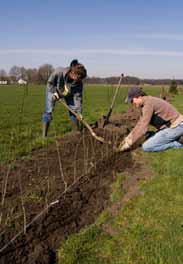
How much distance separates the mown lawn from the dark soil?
9.2 inches

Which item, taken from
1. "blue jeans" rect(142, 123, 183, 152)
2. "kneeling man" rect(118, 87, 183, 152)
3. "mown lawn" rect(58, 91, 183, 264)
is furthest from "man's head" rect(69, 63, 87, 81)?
"mown lawn" rect(58, 91, 183, 264)

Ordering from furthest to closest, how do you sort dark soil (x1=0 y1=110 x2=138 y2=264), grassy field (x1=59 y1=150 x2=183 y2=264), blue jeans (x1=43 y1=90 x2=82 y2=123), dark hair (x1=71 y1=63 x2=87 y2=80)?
1. blue jeans (x1=43 y1=90 x2=82 y2=123)
2. dark hair (x1=71 y1=63 x2=87 y2=80)
3. dark soil (x1=0 y1=110 x2=138 y2=264)
4. grassy field (x1=59 y1=150 x2=183 y2=264)

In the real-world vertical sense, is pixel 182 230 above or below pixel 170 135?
below

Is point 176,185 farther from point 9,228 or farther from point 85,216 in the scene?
point 9,228

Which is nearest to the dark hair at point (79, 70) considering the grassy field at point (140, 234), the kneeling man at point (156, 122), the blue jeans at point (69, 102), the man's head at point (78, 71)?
the man's head at point (78, 71)

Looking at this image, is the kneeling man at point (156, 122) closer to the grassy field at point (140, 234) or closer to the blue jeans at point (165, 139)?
the blue jeans at point (165, 139)

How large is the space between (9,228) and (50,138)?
5558mm

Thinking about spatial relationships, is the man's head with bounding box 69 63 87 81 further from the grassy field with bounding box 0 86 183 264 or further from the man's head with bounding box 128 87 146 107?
the grassy field with bounding box 0 86 183 264

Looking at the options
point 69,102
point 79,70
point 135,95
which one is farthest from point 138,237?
point 69,102

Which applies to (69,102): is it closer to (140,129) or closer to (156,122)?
(156,122)

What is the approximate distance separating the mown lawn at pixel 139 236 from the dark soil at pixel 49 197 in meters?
0.23

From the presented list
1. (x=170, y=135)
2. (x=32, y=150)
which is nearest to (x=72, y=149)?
(x=32, y=150)

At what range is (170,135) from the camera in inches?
248

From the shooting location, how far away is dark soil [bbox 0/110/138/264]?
3889 millimetres
